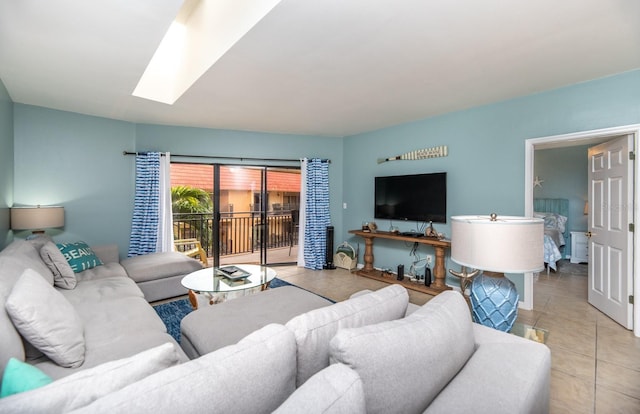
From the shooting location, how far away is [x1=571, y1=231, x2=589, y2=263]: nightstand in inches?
216

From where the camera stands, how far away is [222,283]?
2836mm

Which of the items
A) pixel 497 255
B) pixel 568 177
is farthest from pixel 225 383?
pixel 568 177

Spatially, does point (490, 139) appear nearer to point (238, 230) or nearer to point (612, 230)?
point (612, 230)

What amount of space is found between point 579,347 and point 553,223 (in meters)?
4.01

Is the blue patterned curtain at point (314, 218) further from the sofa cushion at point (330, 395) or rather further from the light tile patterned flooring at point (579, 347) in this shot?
the sofa cushion at point (330, 395)

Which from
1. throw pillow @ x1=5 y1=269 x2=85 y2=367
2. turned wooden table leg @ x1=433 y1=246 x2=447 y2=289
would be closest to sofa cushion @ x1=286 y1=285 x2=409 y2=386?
throw pillow @ x1=5 y1=269 x2=85 y2=367

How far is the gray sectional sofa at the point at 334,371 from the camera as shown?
0.68 meters

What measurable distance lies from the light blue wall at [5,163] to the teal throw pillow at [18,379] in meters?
3.20

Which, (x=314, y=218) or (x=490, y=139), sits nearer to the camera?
(x=490, y=139)

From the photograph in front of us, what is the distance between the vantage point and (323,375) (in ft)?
2.70

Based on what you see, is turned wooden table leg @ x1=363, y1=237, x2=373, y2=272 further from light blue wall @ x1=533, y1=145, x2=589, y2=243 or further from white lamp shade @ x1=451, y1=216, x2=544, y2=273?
light blue wall @ x1=533, y1=145, x2=589, y2=243

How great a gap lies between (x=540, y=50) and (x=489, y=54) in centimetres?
38

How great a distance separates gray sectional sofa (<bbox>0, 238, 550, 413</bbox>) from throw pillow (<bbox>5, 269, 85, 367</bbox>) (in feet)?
0.16

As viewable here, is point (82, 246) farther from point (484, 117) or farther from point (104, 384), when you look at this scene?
point (484, 117)
